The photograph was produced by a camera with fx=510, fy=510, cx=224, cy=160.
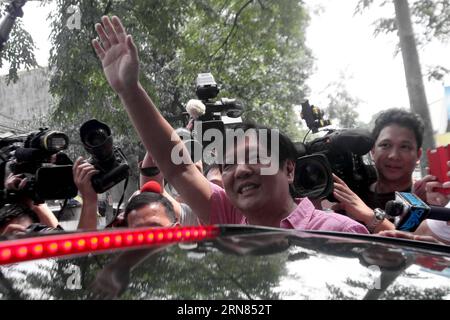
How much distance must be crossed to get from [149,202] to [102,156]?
23.9 inches

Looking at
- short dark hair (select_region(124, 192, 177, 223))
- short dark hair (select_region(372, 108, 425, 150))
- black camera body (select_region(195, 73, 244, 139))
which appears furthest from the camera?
black camera body (select_region(195, 73, 244, 139))

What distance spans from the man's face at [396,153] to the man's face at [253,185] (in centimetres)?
60

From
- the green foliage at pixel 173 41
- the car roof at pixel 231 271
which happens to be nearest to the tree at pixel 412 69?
the green foliage at pixel 173 41

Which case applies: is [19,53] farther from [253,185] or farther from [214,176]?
[253,185]

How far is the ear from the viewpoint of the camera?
188 cm

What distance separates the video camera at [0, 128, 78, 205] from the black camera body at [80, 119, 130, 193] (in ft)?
0.44

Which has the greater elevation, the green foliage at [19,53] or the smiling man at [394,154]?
the green foliage at [19,53]

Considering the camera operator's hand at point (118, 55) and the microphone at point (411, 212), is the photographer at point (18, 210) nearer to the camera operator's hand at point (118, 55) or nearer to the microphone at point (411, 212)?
the camera operator's hand at point (118, 55)

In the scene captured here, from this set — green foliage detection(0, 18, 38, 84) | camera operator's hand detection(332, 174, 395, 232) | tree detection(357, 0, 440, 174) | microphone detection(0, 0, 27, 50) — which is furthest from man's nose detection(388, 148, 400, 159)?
green foliage detection(0, 18, 38, 84)

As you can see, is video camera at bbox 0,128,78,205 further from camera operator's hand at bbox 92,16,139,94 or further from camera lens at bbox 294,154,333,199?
camera lens at bbox 294,154,333,199

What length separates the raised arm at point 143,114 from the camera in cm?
190

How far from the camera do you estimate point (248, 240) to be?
96 cm

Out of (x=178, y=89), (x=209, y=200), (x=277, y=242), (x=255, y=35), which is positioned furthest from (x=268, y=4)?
(x=277, y=242)

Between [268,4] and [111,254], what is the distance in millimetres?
6541
